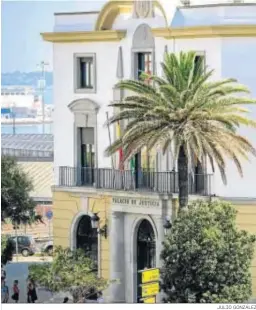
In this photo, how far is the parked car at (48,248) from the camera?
4076 cm

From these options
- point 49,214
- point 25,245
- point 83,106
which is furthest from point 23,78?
point 25,245

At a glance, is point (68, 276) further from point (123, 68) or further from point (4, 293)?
point (123, 68)

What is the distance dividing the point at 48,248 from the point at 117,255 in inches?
73.4

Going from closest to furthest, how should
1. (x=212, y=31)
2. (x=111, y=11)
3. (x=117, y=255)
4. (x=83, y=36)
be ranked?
1. (x=212, y=31)
2. (x=111, y=11)
3. (x=117, y=255)
4. (x=83, y=36)

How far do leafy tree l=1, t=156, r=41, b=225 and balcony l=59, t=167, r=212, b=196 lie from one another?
154cm

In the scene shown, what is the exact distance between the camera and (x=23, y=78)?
41.7 metres

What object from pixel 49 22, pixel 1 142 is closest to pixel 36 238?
pixel 1 142

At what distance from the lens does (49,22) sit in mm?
40531

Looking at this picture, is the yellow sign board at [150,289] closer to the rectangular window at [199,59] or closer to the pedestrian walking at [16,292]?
the pedestrian walking at [16,292]

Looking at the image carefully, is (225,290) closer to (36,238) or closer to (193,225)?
(193,225)

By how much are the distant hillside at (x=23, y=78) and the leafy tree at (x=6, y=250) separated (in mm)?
2798

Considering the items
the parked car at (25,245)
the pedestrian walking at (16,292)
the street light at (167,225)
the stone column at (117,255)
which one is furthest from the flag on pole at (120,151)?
the parked car at (25,245)

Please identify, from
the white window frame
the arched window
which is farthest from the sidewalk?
the white window frame

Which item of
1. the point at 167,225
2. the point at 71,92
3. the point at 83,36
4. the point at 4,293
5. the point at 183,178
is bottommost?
the point at 4,293
